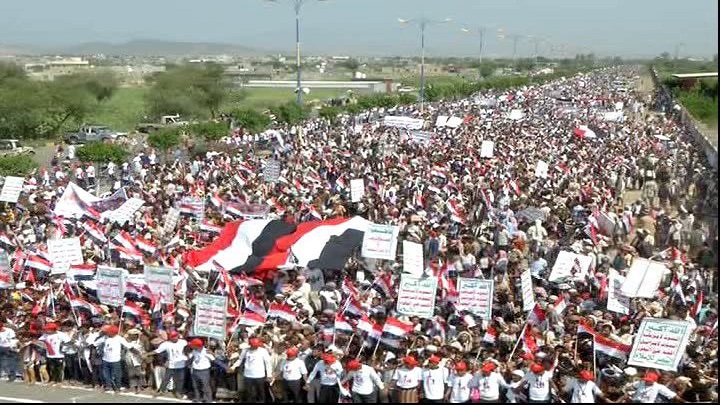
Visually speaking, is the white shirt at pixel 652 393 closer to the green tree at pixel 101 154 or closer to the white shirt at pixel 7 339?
the white shirt at pixel 7 339

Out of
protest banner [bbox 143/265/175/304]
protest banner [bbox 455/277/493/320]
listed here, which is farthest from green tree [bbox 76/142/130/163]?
protest banner [bbox 455/277/493/320]

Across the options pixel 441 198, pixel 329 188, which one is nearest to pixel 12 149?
pixel 329 188

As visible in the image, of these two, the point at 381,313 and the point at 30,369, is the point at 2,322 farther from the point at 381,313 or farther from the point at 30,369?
the point at 381,313

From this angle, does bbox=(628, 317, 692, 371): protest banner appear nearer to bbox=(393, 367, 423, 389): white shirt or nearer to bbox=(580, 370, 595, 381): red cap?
bbox=(580, 370, 595, 381): red cap

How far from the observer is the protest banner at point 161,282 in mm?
13164

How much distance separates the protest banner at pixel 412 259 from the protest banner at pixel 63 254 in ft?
19.4

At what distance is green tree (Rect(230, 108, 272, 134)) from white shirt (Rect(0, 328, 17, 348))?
116 feet

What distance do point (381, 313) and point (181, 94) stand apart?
54.0 meters

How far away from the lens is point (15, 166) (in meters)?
30.2

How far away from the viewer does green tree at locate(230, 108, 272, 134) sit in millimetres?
48500

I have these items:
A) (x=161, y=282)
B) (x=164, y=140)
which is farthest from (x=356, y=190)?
(x=164, y=140)

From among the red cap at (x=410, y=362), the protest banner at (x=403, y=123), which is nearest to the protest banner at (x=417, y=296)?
the red cap at (x=410, y=362)

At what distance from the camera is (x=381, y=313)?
42.3 feet

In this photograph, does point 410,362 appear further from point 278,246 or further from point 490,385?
point 278,246
